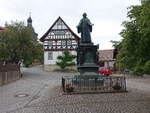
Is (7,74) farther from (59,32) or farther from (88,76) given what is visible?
(59,32)

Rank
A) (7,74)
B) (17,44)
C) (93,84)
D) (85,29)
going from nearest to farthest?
(93,84) < (85,29) < (7,74) < (17,44)

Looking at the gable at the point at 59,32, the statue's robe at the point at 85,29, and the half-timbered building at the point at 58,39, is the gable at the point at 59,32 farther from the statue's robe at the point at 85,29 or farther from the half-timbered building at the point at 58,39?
the statue's robe at the point at 85,29

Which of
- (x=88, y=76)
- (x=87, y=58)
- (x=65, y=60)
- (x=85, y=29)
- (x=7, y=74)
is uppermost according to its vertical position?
(x=85, y=29)

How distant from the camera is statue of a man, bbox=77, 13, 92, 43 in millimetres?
15980

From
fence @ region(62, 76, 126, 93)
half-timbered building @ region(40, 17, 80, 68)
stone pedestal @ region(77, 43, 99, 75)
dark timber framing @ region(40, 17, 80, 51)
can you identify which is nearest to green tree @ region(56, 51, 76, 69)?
half-timbered building @ region(40, 17, 80, 68)

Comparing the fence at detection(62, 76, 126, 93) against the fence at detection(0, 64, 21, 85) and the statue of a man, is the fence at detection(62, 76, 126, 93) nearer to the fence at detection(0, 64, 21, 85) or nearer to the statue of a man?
the statue of a man

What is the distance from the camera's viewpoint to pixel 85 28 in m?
16.2

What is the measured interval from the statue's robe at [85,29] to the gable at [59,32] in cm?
2341

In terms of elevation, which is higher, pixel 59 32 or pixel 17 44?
pixel 59 32

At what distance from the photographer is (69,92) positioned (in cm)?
1212

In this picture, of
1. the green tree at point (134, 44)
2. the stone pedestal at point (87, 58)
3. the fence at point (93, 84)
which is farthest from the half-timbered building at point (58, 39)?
the green tree at point (134, 44)

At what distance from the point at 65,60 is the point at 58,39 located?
4.83 m

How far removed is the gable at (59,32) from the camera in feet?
131

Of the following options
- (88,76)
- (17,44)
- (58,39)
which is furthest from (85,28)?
(58,39)
